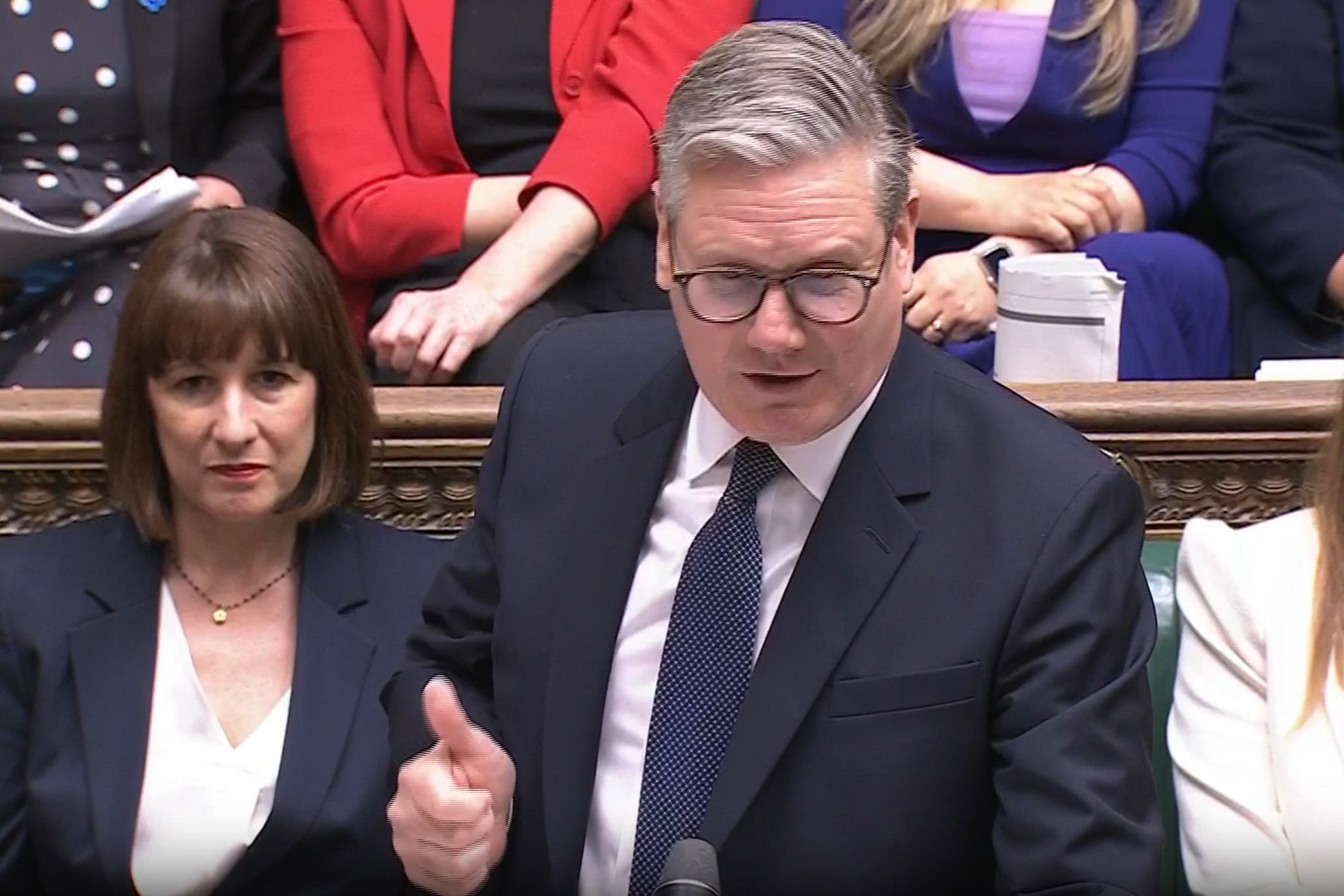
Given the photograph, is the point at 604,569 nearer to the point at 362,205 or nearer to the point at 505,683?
the point at 505,683

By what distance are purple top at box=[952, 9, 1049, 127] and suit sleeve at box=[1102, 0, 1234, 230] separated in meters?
0.13

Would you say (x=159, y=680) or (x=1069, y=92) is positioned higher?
(x=1069, y=92)

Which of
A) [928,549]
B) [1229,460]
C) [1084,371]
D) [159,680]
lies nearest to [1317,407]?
[1229,460]

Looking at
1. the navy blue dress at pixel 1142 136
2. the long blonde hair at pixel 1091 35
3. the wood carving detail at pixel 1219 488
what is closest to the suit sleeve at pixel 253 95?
the navy blue dress at pixel 1142 136

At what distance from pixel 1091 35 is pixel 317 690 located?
1.18 metres

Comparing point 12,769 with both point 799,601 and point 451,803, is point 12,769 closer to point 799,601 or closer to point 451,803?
point 451,803

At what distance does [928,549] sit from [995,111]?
100 cm

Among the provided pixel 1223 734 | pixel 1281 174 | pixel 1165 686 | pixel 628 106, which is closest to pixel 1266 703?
pixel 1223 734

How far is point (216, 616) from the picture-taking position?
5.50 ft

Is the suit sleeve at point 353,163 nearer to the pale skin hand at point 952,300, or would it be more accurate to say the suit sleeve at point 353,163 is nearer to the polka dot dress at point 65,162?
the polka dot dress at point 65,162

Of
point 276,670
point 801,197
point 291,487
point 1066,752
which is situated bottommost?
point 276,670

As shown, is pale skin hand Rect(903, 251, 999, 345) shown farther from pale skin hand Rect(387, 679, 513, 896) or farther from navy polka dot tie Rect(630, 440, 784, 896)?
pale skin hand Rect(387, 679, 513, 896)

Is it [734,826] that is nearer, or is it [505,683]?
[734,826]

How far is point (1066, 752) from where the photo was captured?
1197 millimetres
